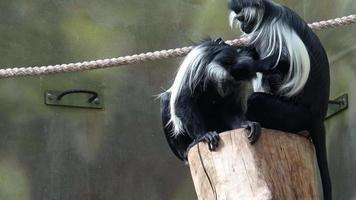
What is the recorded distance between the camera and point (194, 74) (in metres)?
2.66

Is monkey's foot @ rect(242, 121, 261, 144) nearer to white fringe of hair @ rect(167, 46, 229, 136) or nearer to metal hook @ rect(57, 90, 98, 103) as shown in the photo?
white fringe of hair @ rect(167, 46, 229, 136)

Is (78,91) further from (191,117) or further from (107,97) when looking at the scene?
(191,117)

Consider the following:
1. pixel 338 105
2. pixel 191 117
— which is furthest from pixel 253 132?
pixel 338 105

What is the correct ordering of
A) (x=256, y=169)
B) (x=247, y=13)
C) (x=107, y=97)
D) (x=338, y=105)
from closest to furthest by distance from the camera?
(x=256, y=169) → (x=247, y=13) → (x=338, y=105) → (x=107, y=97)

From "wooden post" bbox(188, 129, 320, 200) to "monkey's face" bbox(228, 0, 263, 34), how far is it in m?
0.62

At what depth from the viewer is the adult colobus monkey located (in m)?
2.71

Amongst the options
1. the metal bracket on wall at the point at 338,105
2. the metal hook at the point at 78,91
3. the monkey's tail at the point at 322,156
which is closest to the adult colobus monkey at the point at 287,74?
the monkey's tail at the point at 322,156

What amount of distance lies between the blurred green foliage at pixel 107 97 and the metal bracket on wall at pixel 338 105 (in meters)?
0.03

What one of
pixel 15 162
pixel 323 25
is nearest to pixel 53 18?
pixel 15 162

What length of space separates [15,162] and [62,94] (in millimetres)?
362

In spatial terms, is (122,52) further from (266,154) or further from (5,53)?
(266,154)

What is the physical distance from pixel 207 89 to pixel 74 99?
1396mm

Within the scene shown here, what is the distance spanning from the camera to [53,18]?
4012 mm

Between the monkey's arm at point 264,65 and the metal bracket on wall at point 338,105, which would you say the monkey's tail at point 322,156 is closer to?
the monkey's arm at point 264,65
